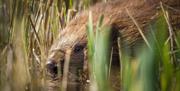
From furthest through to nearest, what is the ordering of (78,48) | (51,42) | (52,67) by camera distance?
(51,42) → (78,48) → (52,67)

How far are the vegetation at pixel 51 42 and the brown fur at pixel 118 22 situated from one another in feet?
0.34

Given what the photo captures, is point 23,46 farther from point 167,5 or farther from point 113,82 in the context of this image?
point 167,5

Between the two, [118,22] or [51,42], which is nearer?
[118,22]

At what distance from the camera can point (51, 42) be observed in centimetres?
293

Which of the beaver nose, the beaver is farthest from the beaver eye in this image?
the beaver nose

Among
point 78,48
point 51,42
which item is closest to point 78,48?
point 78,48

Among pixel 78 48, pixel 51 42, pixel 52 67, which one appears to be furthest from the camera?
pixel 51 42

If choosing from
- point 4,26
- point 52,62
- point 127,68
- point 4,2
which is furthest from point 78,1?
point 127,68

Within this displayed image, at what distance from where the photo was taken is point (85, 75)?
2.34 m

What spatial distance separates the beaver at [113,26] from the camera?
104 inches

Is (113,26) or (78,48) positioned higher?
(113,26)

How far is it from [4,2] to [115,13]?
688mm

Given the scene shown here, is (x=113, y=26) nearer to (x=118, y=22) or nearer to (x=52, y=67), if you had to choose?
(x=118, y=22)

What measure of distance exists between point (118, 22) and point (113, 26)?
0.05m
